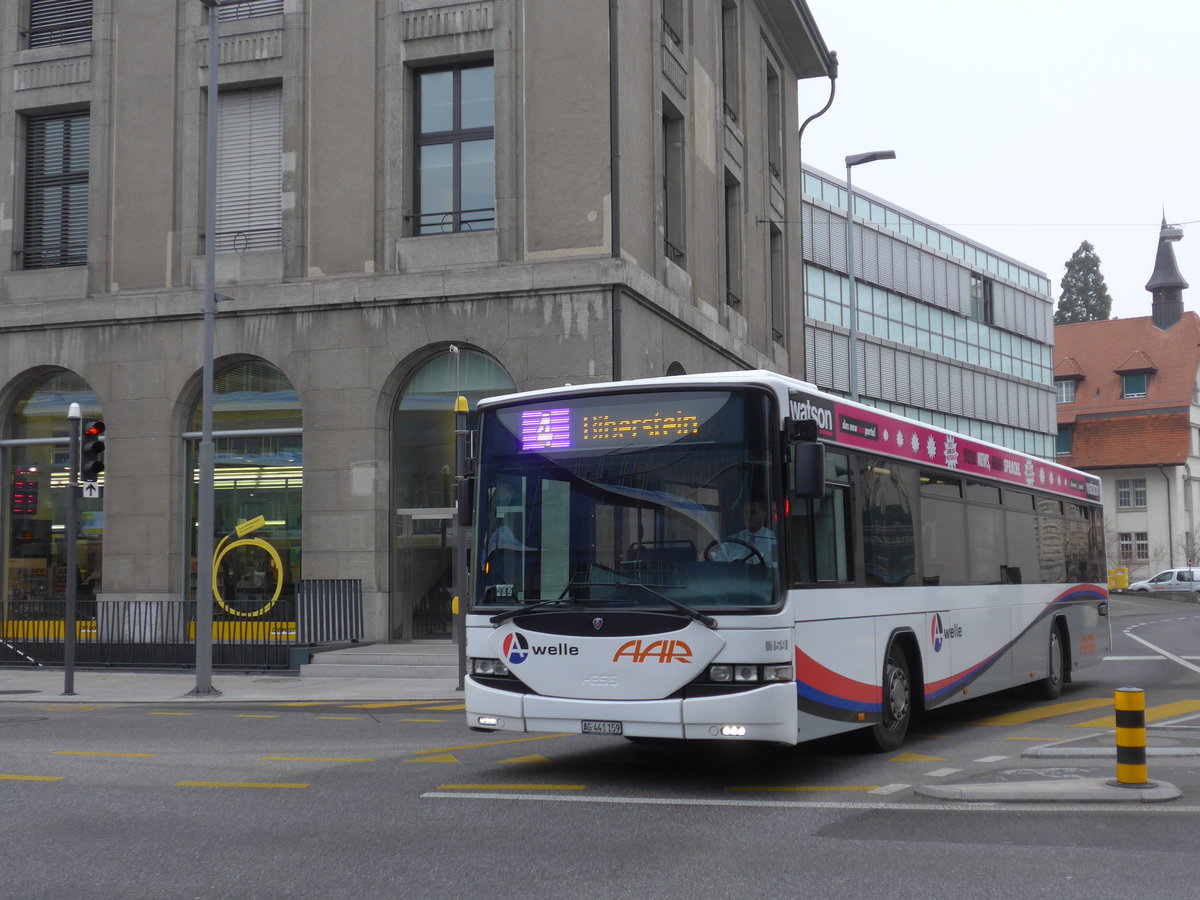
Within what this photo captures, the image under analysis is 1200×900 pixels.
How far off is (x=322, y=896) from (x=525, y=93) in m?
19.2

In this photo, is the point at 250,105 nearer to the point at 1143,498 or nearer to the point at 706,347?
the point at 706,347

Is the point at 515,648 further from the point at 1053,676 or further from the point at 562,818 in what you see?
the point at 1053,676

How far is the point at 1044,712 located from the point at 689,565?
7.17m

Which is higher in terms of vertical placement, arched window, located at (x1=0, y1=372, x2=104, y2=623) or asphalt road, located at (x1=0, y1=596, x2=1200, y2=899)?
arched window, located at (x1=0, y1=372, x2=104, y2=623)

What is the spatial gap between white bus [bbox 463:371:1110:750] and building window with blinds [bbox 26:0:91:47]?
20154 millimetres

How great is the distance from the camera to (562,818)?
27.9 feet

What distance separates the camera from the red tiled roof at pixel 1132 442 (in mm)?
82250

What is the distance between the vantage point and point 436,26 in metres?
24.5

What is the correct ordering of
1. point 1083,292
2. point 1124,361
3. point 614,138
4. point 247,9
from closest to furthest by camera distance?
point 614,138, point 247,9, point 1124,361, point 1083,292

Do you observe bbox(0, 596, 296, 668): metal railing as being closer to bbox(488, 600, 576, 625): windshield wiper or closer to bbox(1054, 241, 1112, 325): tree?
bbox(488, 600, 576, 625): windshield wiper

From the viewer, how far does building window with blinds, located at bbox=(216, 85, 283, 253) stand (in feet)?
83.4

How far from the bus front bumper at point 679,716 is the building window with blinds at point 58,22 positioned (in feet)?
70.6

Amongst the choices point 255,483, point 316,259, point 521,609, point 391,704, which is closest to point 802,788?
point 521,609

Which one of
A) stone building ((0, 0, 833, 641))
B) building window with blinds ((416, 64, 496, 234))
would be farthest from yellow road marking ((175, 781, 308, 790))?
building window with blinds ((416, 64, 496, 234))
